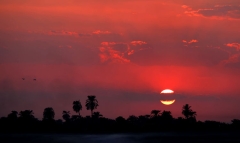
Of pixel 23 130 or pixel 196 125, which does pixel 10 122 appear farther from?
pixel 196 125

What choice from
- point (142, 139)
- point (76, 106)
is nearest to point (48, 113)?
point (76, 106)

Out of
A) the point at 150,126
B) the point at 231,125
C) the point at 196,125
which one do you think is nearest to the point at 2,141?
the point at 150,126

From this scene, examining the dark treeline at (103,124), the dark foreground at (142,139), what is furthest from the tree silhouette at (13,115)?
the dark foreground at (142,139)

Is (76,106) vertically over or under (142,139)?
over

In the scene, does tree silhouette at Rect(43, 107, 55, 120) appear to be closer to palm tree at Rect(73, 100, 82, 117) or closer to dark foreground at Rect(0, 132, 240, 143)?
palm tree at Rect(73, 100, 82, 117)

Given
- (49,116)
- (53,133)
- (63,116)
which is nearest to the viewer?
(53,133)

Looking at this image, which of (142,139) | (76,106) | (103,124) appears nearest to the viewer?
(142,139)

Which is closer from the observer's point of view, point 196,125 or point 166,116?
point 196,125

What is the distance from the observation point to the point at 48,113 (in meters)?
145

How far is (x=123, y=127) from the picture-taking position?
126938 mm

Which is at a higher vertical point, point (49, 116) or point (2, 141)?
point (49, 116)

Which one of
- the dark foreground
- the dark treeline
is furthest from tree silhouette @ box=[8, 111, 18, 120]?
the dark foreground

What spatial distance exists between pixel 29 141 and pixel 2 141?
18.6ft

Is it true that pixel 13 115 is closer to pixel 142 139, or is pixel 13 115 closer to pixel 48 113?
pixel 48 113
